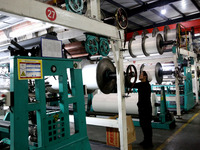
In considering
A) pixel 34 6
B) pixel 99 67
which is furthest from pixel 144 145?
pixel 34 6

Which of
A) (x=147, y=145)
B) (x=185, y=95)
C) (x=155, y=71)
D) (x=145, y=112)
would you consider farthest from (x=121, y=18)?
(x=185, y=95)

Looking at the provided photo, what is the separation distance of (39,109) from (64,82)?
39 centimetres

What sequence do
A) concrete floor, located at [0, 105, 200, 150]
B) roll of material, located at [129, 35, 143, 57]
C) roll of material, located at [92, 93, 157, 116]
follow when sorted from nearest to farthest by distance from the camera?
concrete floor, located at [0, 105, 200, 150] < roll of material, located at [92, 93, 157, 116] < roll of material, located at [129, 35, 143, 57]

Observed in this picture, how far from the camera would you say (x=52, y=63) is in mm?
1822

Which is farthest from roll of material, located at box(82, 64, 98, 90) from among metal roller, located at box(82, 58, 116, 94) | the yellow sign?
the yellow sign

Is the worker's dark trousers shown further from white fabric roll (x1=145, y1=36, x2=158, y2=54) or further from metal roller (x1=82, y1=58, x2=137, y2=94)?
white fabric roll (x1=145, y1=36, x2=158, y2=54)

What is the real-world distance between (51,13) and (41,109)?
99cm

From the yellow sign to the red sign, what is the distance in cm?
51

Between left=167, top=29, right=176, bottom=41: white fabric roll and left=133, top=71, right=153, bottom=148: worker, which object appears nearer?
left=133, top=71, right=153, bottom=148: worker

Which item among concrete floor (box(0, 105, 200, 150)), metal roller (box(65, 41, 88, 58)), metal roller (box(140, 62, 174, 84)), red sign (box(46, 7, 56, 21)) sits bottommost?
concrete floor (box(0, 105, 200, 150))

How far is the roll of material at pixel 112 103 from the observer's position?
5164mm

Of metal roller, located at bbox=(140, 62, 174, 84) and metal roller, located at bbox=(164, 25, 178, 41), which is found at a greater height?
metal roller, located at bbox=(164, 25, 178, 41)

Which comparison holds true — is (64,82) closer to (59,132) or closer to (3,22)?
(59,132)

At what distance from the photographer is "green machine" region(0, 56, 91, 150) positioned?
60.3 inches
